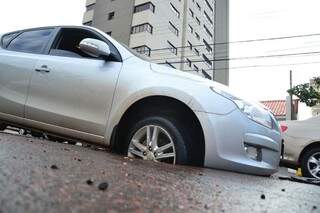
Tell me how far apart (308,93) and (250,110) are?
19.1 meters

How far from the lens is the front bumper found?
3.24 metres

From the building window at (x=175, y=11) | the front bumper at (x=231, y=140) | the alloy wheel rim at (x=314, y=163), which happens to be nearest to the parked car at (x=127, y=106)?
the front bumper at (x=231, y=140)

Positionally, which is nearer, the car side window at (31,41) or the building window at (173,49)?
the car side window at (31,41)

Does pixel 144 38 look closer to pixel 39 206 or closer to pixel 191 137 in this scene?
pixel 191 137

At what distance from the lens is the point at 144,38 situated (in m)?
31.9

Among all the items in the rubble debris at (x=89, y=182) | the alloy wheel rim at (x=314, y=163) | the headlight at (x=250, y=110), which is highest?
the headlight at (x=250, y=110)

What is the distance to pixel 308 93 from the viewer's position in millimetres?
21109

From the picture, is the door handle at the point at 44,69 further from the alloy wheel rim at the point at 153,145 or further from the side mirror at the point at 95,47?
the alloy wheel rim at the point at 153,145

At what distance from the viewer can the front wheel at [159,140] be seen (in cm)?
336

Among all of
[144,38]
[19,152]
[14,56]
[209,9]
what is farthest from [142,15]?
[19,152]

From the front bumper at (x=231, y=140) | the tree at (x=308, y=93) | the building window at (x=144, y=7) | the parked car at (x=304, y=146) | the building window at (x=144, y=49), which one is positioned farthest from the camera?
the building window at (x=144, y=7)

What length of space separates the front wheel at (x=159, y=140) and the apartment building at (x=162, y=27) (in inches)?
926

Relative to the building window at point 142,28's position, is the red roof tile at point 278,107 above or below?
below

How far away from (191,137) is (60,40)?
2227 mm
